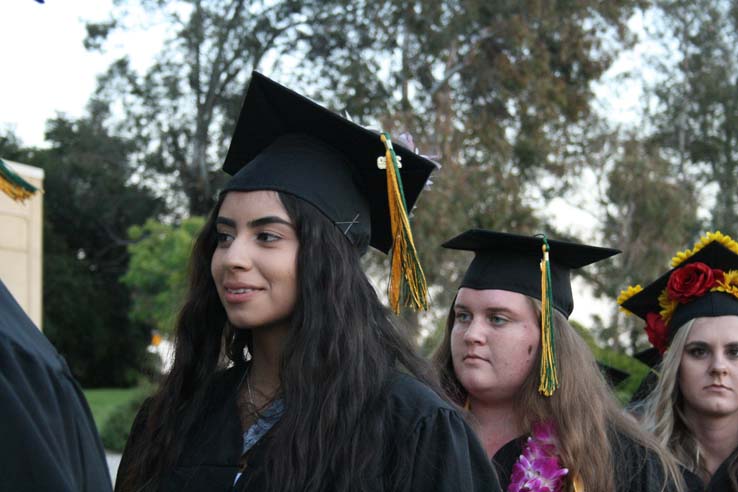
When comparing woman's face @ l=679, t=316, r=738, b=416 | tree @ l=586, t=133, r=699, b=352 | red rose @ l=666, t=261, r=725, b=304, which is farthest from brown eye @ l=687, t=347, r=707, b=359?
tree @ l=586, t=133, r=699, b=352

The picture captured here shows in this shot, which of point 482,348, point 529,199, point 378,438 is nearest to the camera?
point 378,438

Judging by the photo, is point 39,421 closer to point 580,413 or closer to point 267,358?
point 267,358

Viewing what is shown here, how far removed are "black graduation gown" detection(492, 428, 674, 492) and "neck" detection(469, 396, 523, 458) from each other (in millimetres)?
49

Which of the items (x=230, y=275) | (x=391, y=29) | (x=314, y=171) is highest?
(x=391, y=29)

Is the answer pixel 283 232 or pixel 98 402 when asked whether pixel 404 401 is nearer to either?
pixel 283 232

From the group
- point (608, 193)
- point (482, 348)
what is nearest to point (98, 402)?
point (608, 193)

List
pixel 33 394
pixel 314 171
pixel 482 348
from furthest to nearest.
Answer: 1. pixel 482 348
2. pixel 314 171
3. pixel 33 394

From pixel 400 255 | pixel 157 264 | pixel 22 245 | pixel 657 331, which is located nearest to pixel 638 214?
pixel 157 264

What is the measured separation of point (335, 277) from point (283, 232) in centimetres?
18

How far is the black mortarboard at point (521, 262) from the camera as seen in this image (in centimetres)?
379

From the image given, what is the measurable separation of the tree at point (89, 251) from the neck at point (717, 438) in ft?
90.6

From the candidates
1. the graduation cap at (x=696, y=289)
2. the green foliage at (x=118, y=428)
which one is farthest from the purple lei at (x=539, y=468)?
the green foliage at (x=118, y=428)

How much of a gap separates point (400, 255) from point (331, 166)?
1.14 feet

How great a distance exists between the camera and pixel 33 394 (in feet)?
5.38
